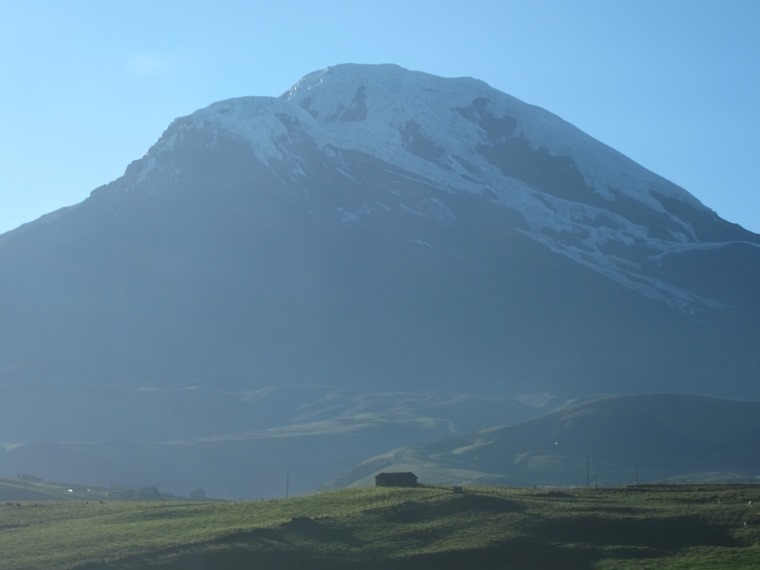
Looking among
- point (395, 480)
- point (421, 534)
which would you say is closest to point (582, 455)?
point (395, 480)

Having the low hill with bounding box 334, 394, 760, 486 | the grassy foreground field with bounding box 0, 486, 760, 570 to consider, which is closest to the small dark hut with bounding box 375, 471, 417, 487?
the grassy foreground field with bounding box 0, 486, 760, 570

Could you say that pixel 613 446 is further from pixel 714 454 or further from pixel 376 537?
pixel 376 537

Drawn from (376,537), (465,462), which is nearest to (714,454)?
(465,462)

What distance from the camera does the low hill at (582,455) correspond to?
16175 cm

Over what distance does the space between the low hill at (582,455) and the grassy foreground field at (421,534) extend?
8701cm

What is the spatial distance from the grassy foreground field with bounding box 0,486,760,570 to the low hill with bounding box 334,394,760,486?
285 feet

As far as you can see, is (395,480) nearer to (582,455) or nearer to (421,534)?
(421,534)

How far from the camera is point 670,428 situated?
646 feet

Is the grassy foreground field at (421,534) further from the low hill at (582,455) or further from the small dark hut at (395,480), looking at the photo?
the low hill at (582,455)

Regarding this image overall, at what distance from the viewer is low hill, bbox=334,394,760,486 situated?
162m

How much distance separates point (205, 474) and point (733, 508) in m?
137

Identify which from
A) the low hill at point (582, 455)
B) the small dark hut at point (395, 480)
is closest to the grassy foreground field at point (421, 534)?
the small dark hut at point (395, 480)

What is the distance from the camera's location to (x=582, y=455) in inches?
7279

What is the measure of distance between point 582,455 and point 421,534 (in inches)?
5111
